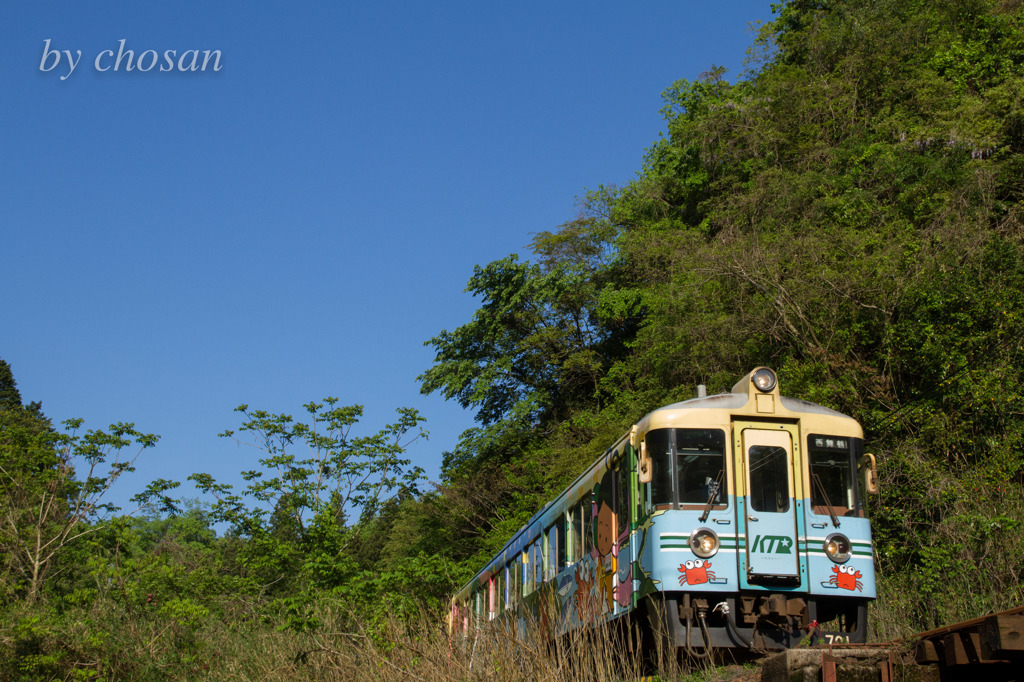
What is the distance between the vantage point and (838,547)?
9.26 meters

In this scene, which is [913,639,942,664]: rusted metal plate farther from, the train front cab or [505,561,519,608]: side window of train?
[505,561,519,608]: side window of train

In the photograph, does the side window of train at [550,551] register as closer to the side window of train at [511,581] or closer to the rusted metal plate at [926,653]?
the side window of train at [511,581]

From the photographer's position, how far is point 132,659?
1562cm

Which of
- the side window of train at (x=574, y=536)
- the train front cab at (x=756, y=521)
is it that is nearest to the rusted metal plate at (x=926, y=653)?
the train front cab at (x=756, y=521)

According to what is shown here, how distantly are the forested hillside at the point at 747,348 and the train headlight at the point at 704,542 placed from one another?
415 cm

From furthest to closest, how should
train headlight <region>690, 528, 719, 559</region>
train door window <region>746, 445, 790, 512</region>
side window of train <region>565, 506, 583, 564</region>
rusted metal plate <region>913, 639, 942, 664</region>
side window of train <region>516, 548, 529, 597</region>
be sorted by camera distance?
side window of train <region>516, 548, 529, 597</region>, side window of train <region>565, 506, 583, 564</region>, train door window <region>746, 445, 790, 512</region>, train headlight <region>690, 528, 719, 559</region>, rusted metal plate <region>913, 639, 942, 664</region>

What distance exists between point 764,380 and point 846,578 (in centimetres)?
209

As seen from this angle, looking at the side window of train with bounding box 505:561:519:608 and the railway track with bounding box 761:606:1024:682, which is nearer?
the railway track with bounding box 761:606:1024:682

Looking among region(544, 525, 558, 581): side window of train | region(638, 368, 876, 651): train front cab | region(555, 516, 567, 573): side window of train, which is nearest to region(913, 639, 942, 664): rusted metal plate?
region(638, 368, 876, 651): train front cab

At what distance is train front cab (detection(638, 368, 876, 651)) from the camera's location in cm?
889

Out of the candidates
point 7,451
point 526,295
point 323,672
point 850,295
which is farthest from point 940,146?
point 7,451

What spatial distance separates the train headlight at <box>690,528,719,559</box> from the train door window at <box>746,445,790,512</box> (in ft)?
1.88

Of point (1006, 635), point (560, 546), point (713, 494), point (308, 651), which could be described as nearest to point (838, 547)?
point (713, 494)

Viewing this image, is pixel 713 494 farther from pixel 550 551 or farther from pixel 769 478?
pixel 550 551
